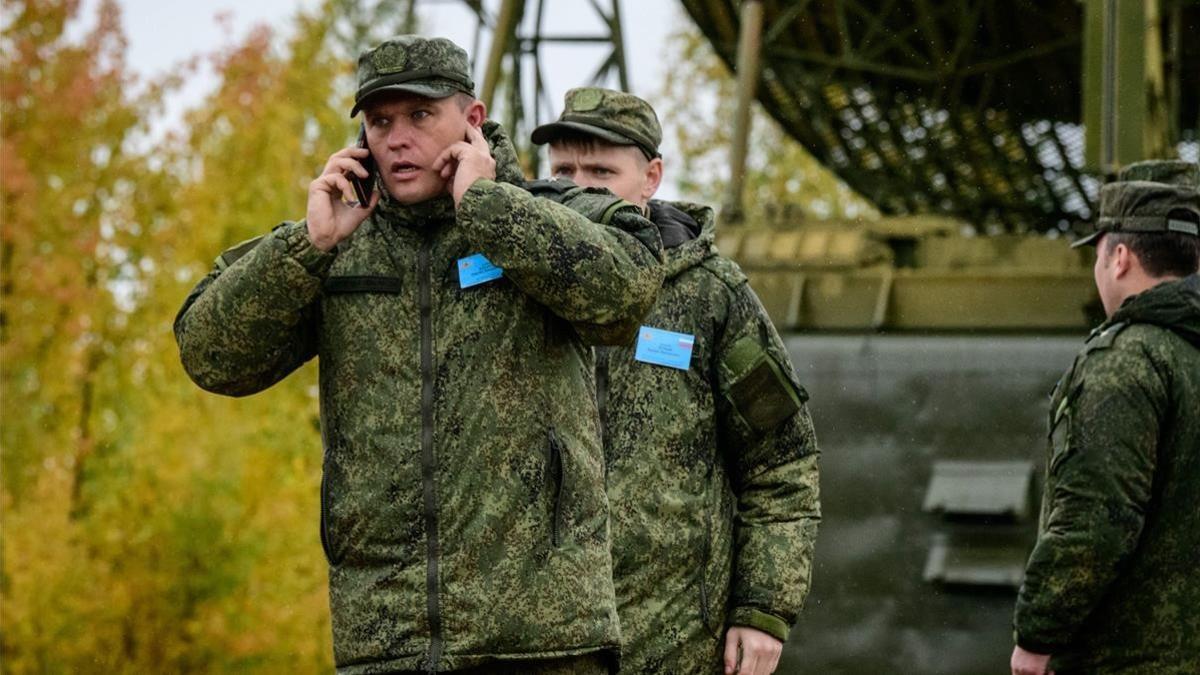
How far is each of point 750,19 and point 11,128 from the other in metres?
5.76

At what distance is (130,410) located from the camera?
15391 millimetres

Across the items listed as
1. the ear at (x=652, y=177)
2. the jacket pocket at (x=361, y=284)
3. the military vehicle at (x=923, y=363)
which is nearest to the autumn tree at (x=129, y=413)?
the military vehicle at (x=923, y=363)

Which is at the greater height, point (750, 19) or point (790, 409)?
point (750, 19)

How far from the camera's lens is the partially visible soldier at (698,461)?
15.6ft

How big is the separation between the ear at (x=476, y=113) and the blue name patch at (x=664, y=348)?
1116 mm

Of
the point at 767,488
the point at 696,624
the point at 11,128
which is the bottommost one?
the point at 696,624

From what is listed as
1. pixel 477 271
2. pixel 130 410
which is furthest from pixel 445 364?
pixel 130 410

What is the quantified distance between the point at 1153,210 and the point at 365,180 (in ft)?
6.95

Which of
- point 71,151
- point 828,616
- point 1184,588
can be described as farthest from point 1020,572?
point 71,151

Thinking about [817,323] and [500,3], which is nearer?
[817,323]

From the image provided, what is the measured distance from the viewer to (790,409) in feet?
16.0

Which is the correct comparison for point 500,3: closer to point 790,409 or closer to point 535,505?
point 790,409

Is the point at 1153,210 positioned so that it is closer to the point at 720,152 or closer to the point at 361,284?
the point at 361,284

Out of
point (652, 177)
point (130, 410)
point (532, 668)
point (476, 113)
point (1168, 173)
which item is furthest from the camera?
point (130, 410)
